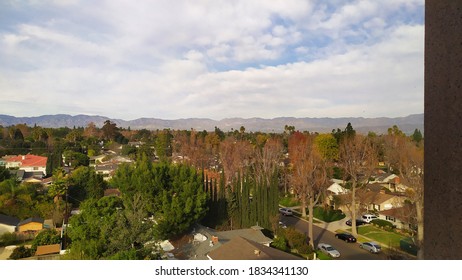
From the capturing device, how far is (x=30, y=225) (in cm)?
1281

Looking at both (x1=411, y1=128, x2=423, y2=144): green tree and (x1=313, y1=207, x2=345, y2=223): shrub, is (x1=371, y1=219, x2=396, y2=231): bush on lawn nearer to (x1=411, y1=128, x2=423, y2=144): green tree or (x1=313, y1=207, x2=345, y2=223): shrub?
(x1=313, y1=207, x2=345, y2=223): shrub

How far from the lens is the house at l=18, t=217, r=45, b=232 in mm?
12609

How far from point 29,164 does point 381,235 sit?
24815 millimetres

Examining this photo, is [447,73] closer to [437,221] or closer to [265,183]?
[437,221]

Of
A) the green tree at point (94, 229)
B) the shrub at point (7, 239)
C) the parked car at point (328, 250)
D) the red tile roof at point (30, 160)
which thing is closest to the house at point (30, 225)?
the shrub at point (7, 239)

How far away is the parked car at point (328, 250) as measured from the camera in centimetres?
1032

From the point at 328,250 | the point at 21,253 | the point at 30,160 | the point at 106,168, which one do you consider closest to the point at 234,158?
the point at 106,168

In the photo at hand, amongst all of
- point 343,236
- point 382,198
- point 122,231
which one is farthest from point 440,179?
point 382,198

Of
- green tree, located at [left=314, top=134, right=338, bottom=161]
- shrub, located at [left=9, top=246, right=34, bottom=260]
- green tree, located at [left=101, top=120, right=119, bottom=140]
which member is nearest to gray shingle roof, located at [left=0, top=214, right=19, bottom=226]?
shrub, located at [left=9, top=246, right=34, bottom=260]

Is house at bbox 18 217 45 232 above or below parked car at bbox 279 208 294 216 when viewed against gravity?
above

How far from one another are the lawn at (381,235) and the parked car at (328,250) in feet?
6.79

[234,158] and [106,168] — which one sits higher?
[234,158]

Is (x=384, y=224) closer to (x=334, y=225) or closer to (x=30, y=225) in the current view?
(x=334, y=225)

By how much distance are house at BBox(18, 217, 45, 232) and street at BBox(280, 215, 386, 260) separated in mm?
10046
